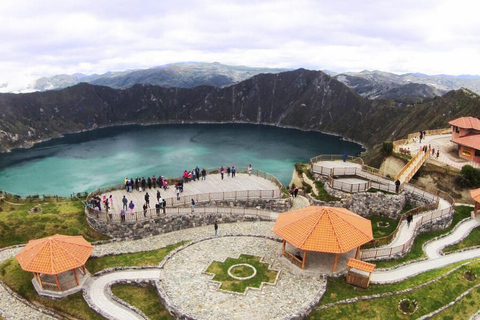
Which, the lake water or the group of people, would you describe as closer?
the group of people

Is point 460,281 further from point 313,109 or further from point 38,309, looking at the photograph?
point 313,109

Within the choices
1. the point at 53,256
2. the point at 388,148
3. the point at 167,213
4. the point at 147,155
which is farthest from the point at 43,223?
the point at 147,155

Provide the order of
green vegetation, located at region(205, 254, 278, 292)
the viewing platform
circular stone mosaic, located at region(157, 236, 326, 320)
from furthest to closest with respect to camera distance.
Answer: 1. the viewing platform
2. green vegetation, located at region(205, 254, 278, 292)
3. circular stone mosaic, located at region(157, 236, 326, 320)

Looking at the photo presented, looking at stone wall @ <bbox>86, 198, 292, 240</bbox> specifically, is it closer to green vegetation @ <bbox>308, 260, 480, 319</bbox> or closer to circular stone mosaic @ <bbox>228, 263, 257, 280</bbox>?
circular stone mosaic @ <bbox>228, 263, 257, 280</bbox>

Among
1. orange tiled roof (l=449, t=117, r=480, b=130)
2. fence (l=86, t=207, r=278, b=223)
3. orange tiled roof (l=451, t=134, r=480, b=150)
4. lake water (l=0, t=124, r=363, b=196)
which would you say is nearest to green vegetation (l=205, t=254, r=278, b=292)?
fence (l=86, t=207, r=278, b=223)

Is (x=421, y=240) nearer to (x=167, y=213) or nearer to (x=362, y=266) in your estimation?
(x=362, y=266)

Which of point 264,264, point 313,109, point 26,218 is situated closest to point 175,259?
point 264,264

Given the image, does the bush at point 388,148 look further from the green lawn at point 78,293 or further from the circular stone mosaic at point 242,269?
the green lawn at point 78,293

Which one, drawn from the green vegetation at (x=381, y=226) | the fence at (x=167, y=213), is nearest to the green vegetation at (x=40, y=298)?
the fence at (x=167, y=213)
